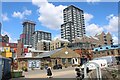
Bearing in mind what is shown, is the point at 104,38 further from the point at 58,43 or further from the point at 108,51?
the point at 108,51

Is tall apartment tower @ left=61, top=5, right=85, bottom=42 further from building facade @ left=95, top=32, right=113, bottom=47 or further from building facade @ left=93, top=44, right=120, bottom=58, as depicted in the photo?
building facade @ left=93, top=44, right=120, bottom=58

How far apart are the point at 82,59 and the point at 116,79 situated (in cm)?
4570

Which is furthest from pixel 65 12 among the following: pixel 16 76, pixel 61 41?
pixel 16 76

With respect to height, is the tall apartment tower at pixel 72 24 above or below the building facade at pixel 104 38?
above

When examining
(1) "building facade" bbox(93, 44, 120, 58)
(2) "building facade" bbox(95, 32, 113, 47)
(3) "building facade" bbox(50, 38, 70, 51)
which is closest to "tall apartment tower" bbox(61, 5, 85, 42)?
(3) "building facade" bbox(50, 38, 70, 51)

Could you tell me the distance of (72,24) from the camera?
16962 cm

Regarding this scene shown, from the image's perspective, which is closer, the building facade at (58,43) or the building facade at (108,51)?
the building facade at (108,51)

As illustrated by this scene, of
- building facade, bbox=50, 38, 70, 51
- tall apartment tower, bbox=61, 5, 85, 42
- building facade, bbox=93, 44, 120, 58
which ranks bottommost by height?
building facade, bbox=93, 44, 120, 58

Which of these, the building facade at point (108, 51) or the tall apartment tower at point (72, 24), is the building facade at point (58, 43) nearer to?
the tall apartment tower at point (72, 24)

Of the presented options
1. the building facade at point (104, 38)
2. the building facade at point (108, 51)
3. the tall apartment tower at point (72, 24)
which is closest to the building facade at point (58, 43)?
the building facade at point (104, 38)

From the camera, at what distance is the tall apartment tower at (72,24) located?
164500 millimetres

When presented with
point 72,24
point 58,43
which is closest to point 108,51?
point 58,43

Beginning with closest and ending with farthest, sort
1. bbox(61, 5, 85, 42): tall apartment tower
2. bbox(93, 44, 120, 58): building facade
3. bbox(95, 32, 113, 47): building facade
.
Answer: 1. bbox(93, 44, 120, 58): building facade
2. bbox(95, 32, 113, 47): building facade
3. bbox(61, 5, 85, 42): tall apartment tower

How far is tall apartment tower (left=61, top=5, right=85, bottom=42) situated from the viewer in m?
164
